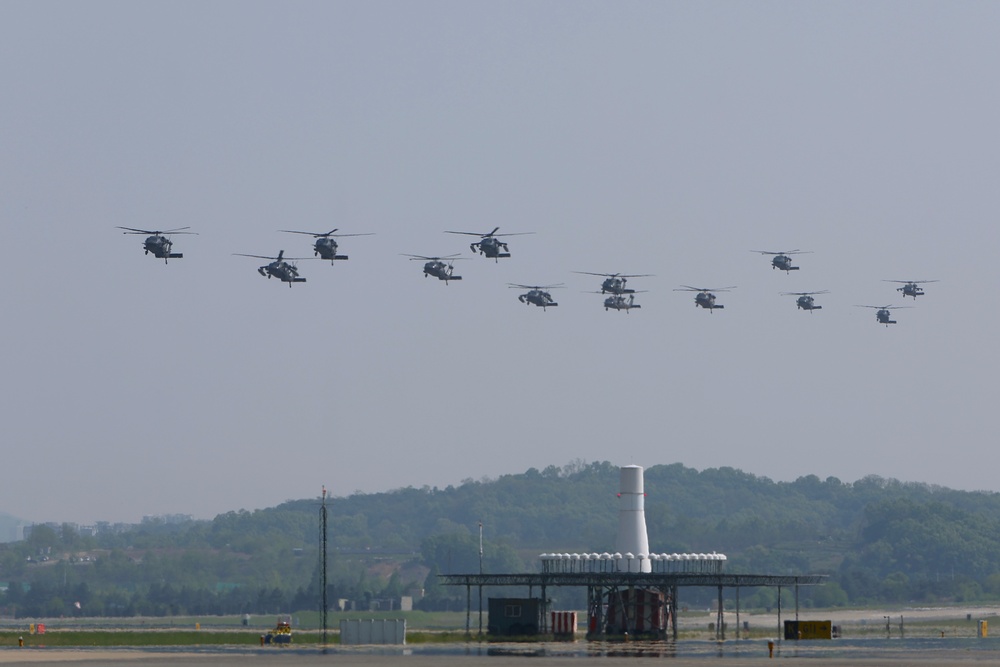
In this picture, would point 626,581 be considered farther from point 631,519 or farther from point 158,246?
point 158,246

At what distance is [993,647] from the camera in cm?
9638

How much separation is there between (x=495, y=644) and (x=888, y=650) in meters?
24.0

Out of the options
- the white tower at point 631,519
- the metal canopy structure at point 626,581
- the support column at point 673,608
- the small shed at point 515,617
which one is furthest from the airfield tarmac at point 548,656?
the white tower at point 631,519

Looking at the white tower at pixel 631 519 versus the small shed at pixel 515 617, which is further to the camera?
the white tower at pixel 631 519

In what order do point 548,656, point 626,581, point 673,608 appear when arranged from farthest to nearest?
point 673,608
point 626,581
point 548,656

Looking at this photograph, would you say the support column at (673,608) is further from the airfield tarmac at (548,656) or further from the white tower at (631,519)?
the airfield tarmac at (548,656)

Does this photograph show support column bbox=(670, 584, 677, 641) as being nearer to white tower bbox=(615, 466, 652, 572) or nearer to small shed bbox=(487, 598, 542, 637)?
white tower bbox=(615, 466, 652, 572)

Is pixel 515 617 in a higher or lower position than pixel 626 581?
lower

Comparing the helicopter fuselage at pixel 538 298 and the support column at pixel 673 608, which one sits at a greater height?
the helicopter fuselage at pixel 538 298

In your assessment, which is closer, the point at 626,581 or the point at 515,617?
the point at 515,617

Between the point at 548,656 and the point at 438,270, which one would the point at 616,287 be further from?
the point at 548,656

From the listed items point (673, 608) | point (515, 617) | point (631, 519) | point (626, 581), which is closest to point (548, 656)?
point (515, 617)

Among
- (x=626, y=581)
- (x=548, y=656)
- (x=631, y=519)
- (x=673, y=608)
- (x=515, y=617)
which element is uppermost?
(x=631, y=519)

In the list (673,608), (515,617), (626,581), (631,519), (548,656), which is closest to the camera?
(548,656)
